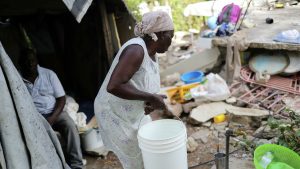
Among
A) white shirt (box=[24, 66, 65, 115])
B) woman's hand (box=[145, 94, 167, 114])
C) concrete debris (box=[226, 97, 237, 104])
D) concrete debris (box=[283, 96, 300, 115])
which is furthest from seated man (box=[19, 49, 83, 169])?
concrete debris (box=[283, 96, 300, 115])

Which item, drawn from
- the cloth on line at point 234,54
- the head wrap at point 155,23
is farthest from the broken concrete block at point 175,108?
the head wrap at point 155,23

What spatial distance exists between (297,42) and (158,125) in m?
3.38

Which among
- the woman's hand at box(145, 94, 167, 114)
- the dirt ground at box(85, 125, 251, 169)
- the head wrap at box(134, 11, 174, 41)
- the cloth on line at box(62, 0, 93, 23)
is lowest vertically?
the dirt ground at box(85, 125, 251, 169)

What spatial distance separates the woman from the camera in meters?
2.18

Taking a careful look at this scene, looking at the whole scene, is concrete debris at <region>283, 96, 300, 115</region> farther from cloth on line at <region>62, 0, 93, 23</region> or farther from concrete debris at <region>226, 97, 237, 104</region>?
cloth on line at <region>62, 0, 93, 23</region>

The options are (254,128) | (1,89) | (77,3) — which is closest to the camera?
(1,89)

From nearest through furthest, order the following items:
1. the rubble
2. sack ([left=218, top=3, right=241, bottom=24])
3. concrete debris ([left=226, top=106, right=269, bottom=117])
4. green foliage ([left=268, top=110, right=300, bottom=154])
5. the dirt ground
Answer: green foliage ([left=268, top=110, right=300, bottom=154]), the dirt ground, the rubble, concrete debris ([left=226, top=106, right=269, bottom=117]), sack ([left=218, top=3, right=241, bottom=24])

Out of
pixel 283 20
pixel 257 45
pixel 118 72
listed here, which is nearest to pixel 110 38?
pixel 257 45

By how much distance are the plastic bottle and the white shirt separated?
2189 millimetres

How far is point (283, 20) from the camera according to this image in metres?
6.57

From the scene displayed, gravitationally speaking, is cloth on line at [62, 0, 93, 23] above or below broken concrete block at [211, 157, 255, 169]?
above

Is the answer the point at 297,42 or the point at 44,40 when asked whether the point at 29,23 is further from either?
the point at 297,42

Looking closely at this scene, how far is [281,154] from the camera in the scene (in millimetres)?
2475

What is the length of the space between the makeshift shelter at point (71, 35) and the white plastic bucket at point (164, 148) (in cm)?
225
